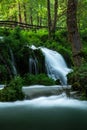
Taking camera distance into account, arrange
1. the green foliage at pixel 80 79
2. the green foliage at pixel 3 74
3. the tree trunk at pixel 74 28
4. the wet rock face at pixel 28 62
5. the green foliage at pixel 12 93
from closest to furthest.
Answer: the tree trunk at pixel 74 28 < the green foliage at pixel 12 93 < the green foliage at pixel 80 79 < the green foliage at pixel 3 74 < the wet rock face at pixel 28 62

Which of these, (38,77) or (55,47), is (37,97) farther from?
(55,47)

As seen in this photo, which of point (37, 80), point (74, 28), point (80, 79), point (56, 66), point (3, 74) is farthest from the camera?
point (56, 66)

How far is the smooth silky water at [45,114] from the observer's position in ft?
26.9

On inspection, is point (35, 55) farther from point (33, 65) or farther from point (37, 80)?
point (37, 80)

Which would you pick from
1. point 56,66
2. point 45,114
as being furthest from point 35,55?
point 45,114

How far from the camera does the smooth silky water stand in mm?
8203

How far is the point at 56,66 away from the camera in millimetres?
21562

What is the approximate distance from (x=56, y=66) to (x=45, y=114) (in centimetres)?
1204

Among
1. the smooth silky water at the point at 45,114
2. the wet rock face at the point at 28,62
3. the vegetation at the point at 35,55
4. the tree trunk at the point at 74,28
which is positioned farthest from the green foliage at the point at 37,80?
the tree trunk at the point at 74,28

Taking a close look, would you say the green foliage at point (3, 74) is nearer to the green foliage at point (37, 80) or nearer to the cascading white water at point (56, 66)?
the green foliage at point (37, 80)

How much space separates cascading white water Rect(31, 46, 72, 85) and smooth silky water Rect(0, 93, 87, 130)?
7.34m

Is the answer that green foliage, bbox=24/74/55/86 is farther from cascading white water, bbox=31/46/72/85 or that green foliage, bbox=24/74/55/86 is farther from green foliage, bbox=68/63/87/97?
green foliage, bbox=68/63/87/97

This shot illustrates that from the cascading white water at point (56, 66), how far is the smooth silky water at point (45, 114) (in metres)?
7.34

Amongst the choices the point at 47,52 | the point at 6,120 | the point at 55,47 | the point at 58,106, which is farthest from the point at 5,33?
the point at 6,120
